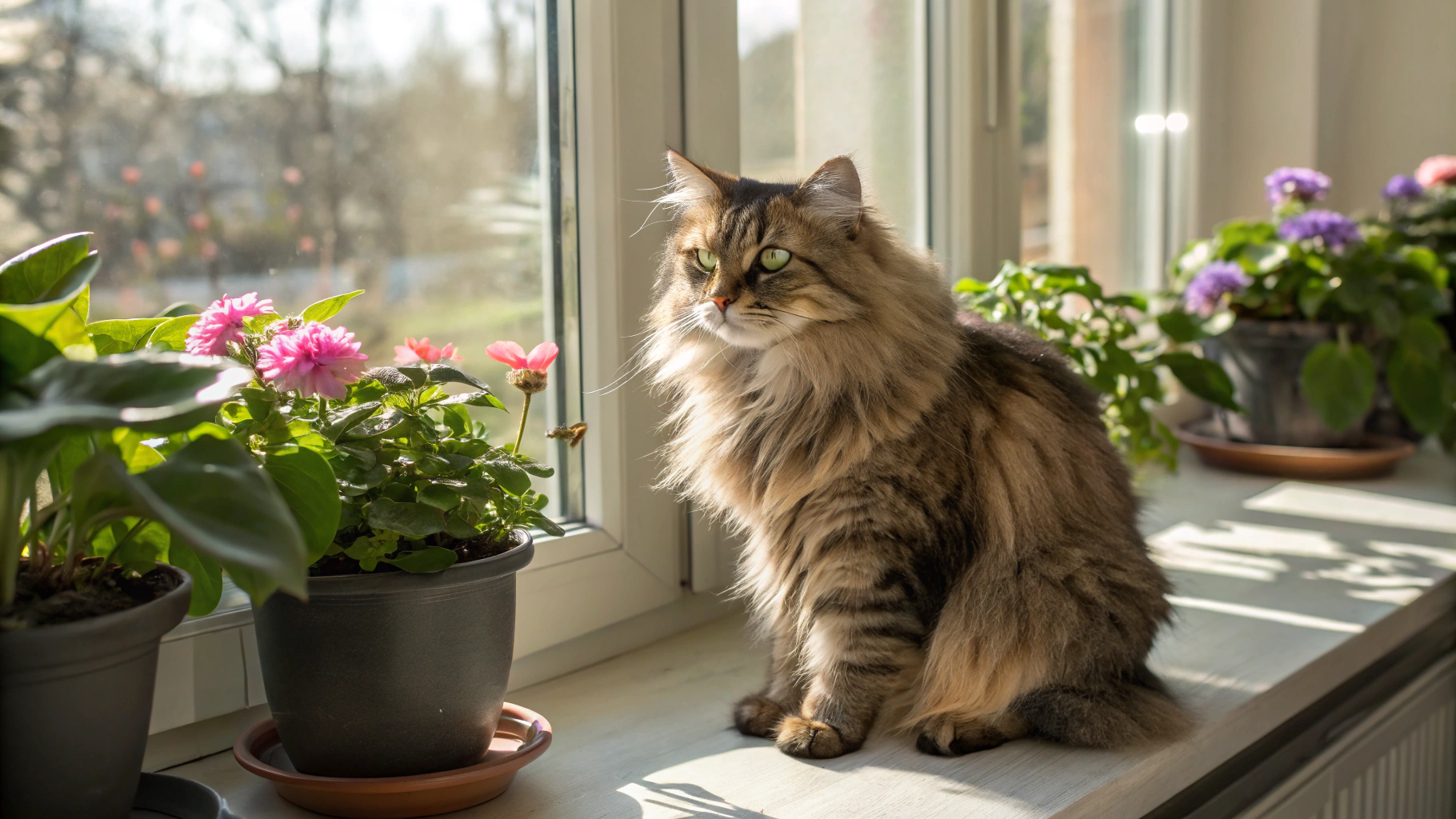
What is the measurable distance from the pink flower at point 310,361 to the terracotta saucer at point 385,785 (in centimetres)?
35

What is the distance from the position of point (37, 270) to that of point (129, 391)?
242 mm

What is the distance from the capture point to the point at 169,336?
901mm

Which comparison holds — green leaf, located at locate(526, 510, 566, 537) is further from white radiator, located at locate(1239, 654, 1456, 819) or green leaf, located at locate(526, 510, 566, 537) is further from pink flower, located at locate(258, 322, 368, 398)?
white radiator, located at locate(1239, 654, 1456, 819)

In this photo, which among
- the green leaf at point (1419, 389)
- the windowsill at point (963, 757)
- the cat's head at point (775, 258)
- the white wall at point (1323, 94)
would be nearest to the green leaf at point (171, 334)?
the windowsill at point (963, 757)

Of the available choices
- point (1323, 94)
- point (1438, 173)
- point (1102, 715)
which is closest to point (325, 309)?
point (1102, 715)

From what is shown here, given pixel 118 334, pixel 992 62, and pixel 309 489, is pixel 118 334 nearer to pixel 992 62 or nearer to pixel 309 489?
pixel 309 489

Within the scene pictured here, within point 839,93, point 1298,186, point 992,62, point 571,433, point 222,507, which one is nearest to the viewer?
point 222,507

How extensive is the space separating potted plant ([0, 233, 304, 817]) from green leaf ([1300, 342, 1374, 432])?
2.19 metres

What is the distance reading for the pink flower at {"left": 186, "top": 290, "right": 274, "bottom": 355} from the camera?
866mm

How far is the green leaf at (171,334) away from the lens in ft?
2.94

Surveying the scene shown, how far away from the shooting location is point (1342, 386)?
7.33 feet

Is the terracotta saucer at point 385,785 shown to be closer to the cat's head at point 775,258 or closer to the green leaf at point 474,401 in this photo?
the green leaf at point 474,401

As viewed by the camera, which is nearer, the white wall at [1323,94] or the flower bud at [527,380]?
the flower bud at [527,380]

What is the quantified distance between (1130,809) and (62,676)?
982 millimetres
